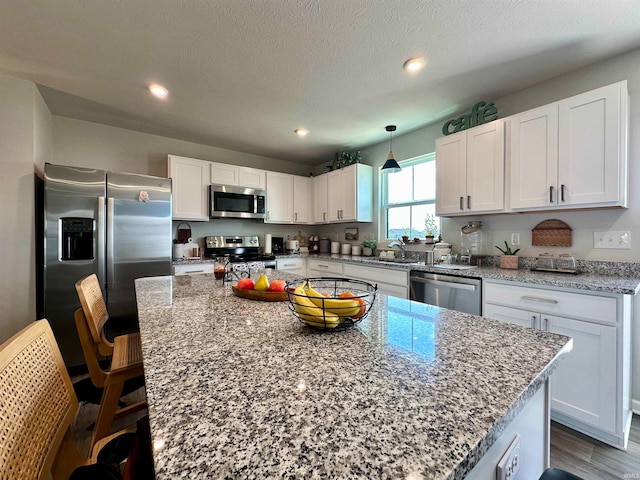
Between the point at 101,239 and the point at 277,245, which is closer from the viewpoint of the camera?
the point at 101,239

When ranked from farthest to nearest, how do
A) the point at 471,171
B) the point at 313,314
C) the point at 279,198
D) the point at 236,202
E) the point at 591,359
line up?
the point at 279,198
the point at 236,202
the point at 471,171
the point at 591,359
the point at 313,314

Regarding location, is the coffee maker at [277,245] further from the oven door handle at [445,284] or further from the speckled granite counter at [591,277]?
the speckled granite counter at [591,277]

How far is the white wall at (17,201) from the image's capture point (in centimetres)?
236

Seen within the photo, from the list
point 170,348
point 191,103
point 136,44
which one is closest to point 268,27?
point 136,44

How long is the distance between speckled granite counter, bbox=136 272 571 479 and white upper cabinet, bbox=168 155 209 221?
9.13ft

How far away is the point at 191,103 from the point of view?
272cm

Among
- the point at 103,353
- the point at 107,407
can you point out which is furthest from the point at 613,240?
the point at 103,353

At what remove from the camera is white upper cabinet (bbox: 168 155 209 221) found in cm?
340

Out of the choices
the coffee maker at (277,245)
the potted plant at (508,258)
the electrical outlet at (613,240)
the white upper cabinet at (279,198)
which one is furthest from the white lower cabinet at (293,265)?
the electrical outlet at (613,240)

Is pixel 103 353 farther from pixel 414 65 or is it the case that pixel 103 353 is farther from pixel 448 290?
pixel 414 65

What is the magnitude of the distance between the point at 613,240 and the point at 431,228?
150 centimetres

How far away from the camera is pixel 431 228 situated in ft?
10.8

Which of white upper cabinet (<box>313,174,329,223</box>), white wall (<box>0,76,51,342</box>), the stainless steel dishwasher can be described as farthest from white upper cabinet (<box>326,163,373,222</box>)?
white wall (<box>0,76,51,342</box>)

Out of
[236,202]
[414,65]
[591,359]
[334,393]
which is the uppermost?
[414,65]
